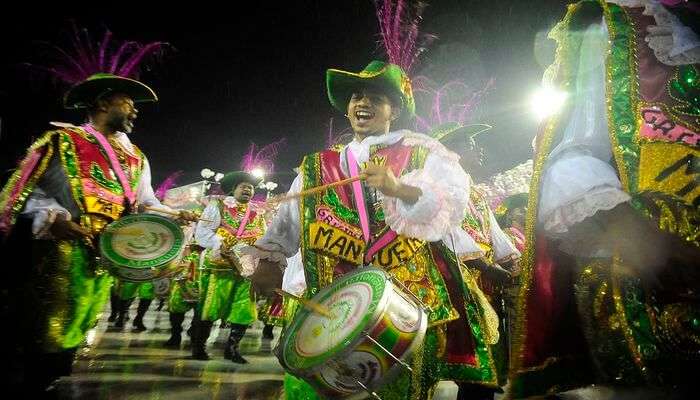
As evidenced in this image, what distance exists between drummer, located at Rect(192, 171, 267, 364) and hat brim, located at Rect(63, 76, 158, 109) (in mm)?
3177

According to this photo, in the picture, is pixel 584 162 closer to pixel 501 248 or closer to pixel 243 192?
pixel 501 248

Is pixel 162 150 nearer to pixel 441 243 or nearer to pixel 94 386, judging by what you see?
pixel 94 386

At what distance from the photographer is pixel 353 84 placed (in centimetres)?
286

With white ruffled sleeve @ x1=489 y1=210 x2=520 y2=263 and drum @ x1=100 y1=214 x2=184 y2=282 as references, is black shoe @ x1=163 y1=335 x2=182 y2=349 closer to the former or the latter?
drum @ x1=100 y1=214 x2=184 y2=282

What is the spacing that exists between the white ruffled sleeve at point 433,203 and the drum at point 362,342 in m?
0.30

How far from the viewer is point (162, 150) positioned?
2186 centimetres

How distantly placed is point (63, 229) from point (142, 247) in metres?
0.59

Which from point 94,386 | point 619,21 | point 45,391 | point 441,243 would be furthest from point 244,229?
point 619,21

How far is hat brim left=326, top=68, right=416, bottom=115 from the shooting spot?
8.82 feet

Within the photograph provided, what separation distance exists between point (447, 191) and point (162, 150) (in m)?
22.3

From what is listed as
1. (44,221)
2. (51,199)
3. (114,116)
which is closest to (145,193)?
(114,116)

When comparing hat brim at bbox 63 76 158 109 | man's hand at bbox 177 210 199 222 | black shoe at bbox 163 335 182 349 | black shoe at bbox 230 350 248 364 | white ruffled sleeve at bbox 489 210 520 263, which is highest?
hat brim at bbox 63 76 158 109

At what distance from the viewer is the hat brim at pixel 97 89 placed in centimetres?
420

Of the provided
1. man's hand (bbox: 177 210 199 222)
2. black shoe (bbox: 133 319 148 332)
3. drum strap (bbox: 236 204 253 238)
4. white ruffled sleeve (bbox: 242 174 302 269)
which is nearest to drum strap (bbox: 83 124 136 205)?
man's hand (bbox: 177 210 199 222)
